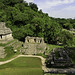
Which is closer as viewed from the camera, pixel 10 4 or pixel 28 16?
pixel 28 16

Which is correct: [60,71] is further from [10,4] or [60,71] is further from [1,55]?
[10,4]

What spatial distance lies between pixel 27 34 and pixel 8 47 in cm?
1291

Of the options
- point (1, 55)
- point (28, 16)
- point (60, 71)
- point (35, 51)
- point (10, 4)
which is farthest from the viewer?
point (10, 4)

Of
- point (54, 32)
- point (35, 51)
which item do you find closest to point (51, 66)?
point (35, 51)

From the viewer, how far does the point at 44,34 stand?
120ft

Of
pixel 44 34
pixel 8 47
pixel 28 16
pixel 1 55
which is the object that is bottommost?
pixel 1 55

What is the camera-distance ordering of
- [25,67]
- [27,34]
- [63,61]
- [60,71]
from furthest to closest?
[27,34] → [63,61] → [25,67] → [60,71]

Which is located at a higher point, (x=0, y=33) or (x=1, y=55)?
(x=0, y=33)

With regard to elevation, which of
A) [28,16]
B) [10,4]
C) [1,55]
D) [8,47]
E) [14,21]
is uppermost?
[10,4]

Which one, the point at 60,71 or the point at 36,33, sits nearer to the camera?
the point at 60,71

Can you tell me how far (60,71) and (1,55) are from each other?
1361 centimetres

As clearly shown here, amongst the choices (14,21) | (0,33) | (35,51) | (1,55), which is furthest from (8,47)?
(14,21)

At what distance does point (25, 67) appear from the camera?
16.7m

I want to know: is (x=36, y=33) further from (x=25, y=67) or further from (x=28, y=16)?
(x=25, y=67)
